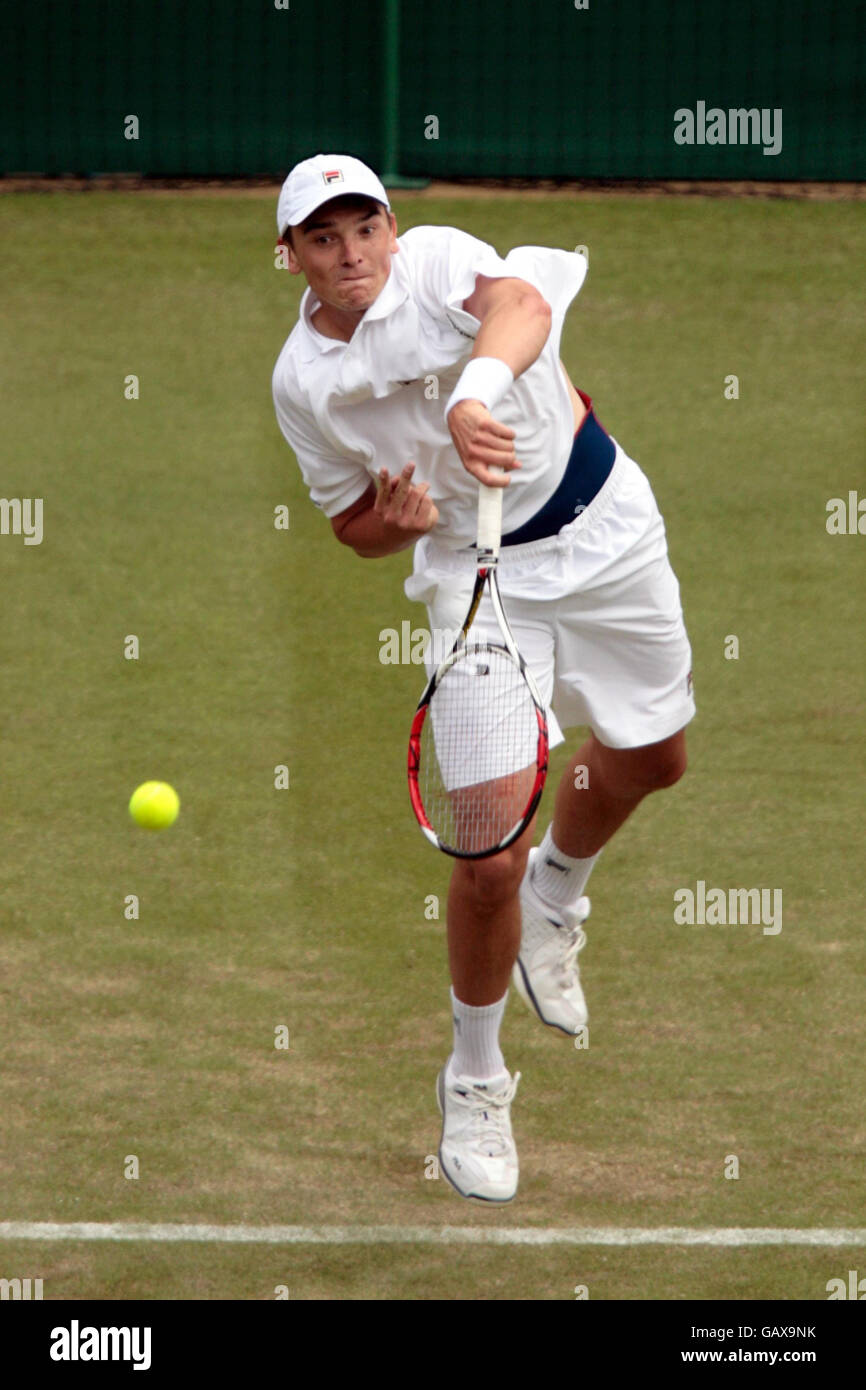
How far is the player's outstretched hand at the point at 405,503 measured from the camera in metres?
4.57

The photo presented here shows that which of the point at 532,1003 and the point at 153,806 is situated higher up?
the point at 153,806

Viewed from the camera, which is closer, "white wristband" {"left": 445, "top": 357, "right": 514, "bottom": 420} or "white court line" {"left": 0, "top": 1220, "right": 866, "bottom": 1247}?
"white wristband" {"left": 445, "top": 357, "right": 514, "bottom": 420}

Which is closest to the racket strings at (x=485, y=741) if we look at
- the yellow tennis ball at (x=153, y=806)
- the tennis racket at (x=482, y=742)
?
the tennis racket at (x=482, y=742)

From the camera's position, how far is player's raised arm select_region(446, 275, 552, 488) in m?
4.16

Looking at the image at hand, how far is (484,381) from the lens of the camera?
4242 mm

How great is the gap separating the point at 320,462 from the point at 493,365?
2.51 feet

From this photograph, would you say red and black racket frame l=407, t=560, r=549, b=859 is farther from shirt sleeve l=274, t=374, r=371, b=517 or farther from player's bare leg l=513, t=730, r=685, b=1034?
player's bare leg l=513, t=730, r=685, b=1034

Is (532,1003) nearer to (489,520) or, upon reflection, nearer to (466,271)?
(489,520)

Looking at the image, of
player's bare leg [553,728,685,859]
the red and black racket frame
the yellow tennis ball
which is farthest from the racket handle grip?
the yellow tennis ball

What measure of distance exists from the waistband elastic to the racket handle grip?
542 mm

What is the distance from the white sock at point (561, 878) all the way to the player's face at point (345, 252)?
1726 mm

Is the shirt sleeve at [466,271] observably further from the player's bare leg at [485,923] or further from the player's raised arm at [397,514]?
the player's bare leg at [485,923]

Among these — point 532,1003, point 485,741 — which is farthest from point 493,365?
point 532,1003

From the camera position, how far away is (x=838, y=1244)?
4.58m
